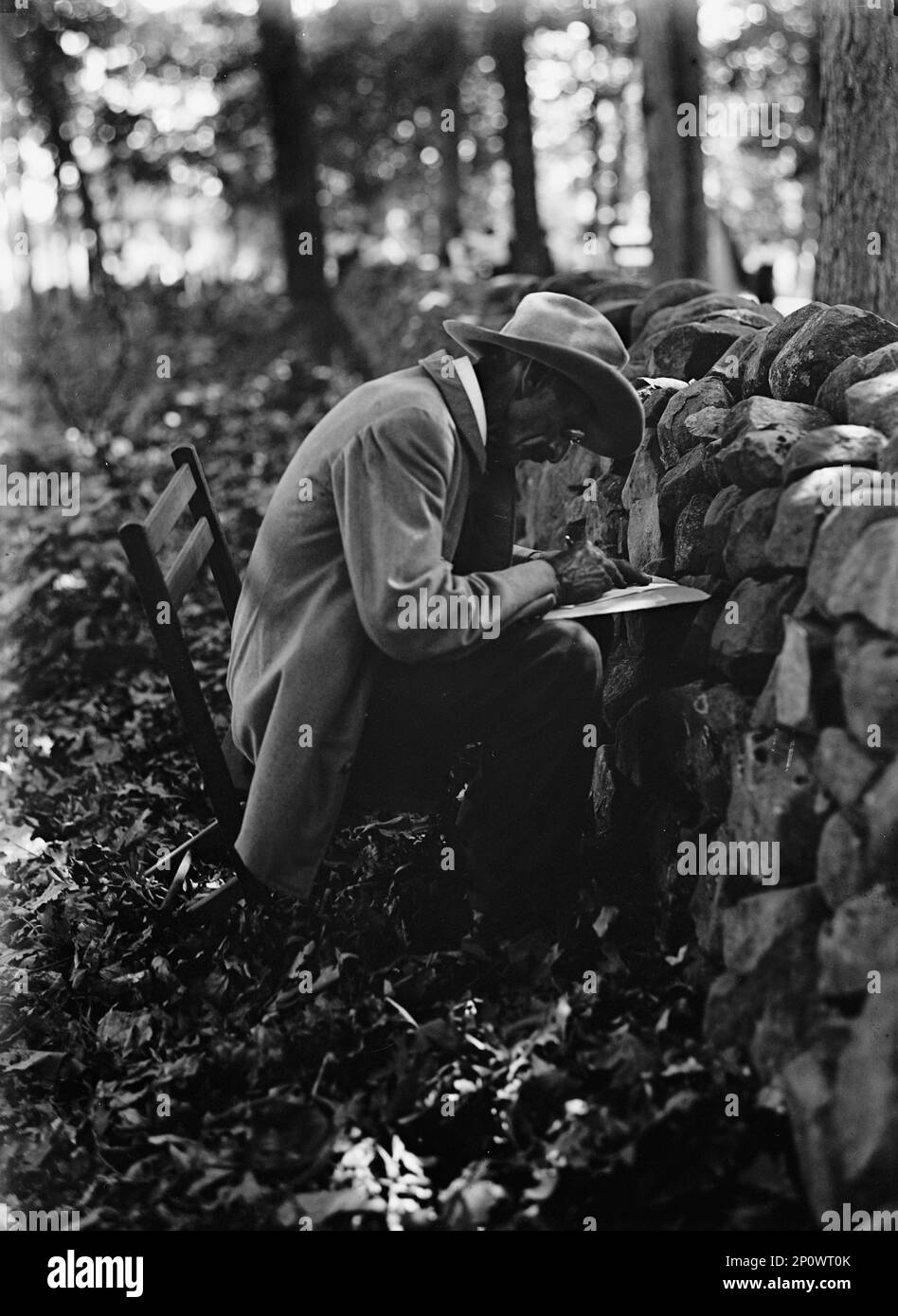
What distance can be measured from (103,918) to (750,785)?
2198mm

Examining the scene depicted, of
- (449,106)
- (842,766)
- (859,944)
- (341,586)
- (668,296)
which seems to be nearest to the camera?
(859,944)

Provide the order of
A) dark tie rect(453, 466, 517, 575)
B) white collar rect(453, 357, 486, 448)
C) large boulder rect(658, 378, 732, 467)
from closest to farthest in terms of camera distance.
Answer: white collar rect(453, 357, 486, 448) < dark tie rect(453, 466, 517, 575) < large boulder rect(658, 378, 732, 467)

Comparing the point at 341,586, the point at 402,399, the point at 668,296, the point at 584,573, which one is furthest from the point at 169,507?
the point at 668,296

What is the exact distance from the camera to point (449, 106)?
46.9 ft

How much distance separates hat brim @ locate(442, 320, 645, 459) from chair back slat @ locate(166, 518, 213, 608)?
1037 mm

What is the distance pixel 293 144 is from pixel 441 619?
8924 mm

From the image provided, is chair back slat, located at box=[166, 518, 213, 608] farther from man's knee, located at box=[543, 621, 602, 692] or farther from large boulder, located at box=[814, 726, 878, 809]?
large boulder, located at box=[814, 726, 878, 809]

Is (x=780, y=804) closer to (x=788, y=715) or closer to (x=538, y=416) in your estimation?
(x=788, y=715)

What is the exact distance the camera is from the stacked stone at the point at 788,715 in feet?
8.82

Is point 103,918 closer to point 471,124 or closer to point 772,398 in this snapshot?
point 772,398

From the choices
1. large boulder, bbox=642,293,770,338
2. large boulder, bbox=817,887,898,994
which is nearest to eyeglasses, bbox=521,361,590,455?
large boulder, bbox=817,887,898,994

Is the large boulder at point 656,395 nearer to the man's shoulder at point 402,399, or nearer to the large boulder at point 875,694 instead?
the man's shoulder at point 402,399

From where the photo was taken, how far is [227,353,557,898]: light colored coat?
10.8 feet
